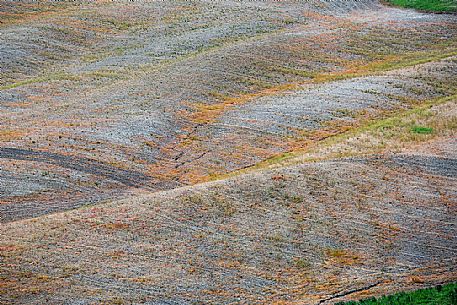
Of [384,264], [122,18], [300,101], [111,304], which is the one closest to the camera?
[111,304]

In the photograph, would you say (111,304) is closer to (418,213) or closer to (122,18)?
(418,213)

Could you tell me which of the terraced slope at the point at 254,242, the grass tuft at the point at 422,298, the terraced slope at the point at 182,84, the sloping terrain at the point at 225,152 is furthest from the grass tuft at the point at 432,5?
the grass tuft at the point at 422,298

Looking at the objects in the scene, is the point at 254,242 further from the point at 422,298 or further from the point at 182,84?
the point at 182,84

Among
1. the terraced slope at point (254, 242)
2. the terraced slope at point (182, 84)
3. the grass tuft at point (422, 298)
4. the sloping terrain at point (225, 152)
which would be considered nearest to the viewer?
the grass tuft at point (422, 298)

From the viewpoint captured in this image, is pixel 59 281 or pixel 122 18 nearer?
pixel 59 281

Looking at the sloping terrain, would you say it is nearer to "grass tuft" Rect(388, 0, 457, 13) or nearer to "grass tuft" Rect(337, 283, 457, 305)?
"grass tuft" Rect(337, 283, 457, 305)

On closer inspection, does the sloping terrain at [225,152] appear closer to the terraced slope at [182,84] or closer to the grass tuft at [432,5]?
the terraced slope at [182,84]

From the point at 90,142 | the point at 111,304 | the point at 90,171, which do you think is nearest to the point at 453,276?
the point at 111,304
